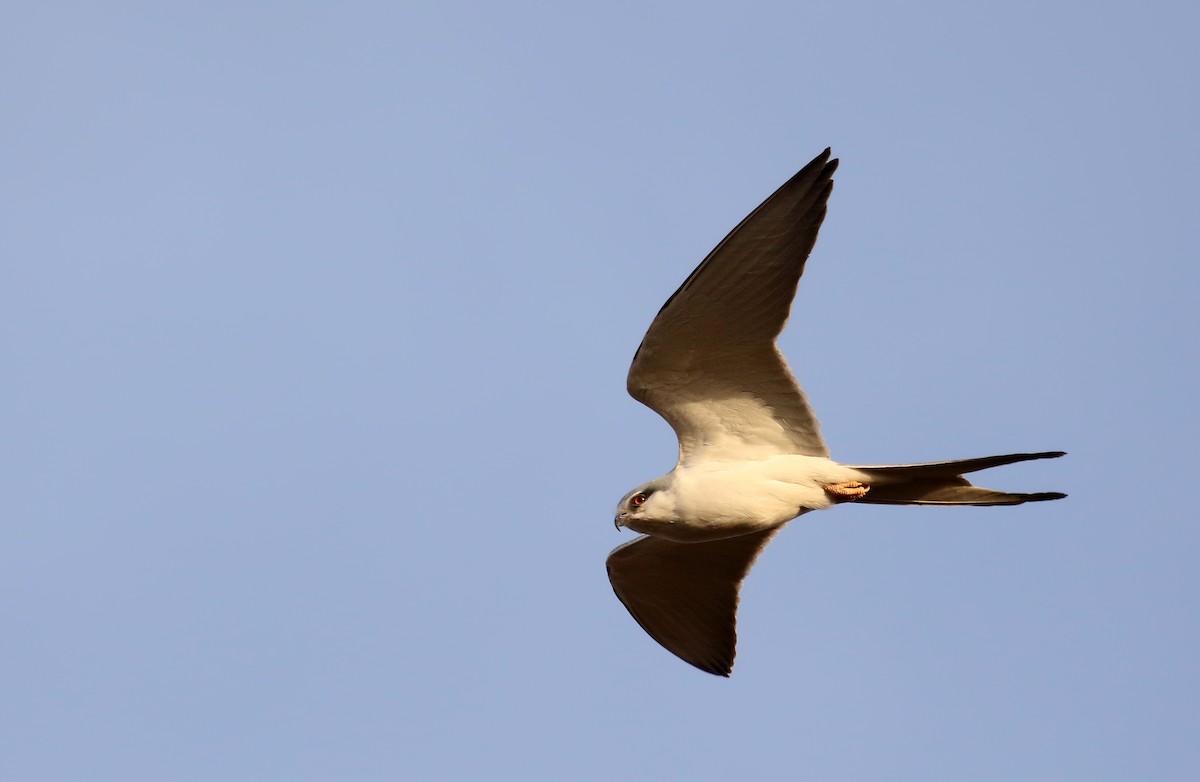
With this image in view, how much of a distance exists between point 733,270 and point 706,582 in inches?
134

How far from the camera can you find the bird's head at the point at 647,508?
34.6 ft

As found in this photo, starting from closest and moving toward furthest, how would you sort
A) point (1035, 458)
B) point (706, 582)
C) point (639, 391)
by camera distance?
point (1035, 458)
point (639, 391)
point (706, 582)

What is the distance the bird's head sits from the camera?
10547mm

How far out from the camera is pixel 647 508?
34.7 feet

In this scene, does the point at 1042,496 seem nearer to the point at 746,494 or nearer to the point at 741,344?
the point at 746,494

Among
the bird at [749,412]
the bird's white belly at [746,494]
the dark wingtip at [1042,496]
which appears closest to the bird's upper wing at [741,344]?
the bird at [749,412]

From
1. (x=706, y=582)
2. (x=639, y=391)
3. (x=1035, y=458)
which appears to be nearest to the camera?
(x=1035, y=458)

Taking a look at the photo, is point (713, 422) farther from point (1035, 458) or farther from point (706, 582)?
point (1035, 458)

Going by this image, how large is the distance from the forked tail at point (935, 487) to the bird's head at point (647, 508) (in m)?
1.51

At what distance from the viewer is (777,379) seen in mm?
10547

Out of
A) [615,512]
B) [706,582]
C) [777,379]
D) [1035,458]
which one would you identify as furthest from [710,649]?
[1035,458]

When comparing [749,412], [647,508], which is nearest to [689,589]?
[647,508]

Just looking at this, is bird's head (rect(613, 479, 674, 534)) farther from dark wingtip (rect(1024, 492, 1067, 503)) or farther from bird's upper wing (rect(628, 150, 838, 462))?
dark wingtip (rect(1024, 492, 1067, 503))

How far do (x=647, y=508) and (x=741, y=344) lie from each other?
1479mm
